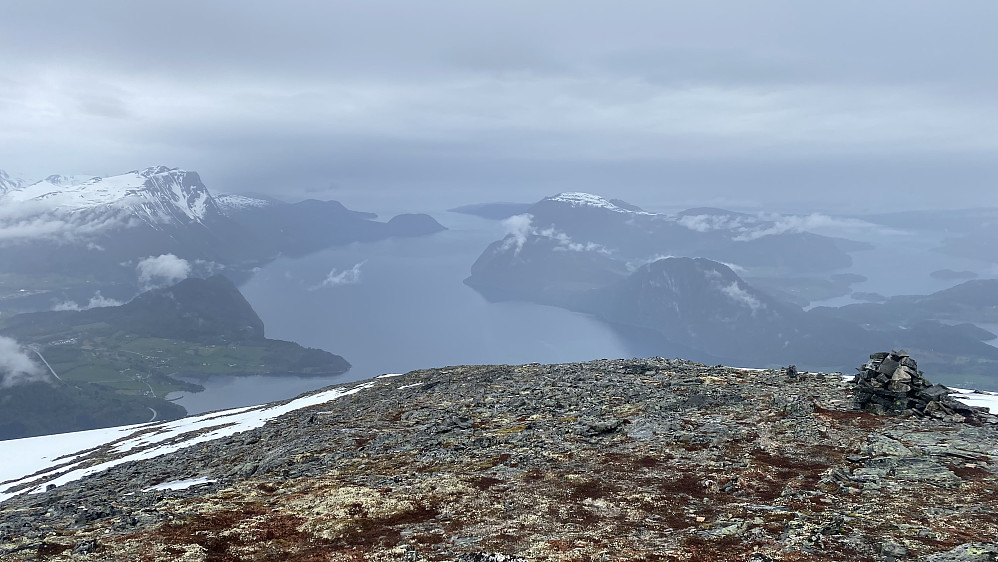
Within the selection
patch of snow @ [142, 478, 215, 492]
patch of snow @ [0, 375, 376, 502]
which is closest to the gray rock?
patch of snow @ [142, 478, 215, 492]

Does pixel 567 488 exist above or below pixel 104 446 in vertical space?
above

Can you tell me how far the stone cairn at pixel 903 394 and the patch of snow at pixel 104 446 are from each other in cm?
5938

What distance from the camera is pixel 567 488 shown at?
1233 inches

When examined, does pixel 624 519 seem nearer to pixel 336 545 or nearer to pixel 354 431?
pixel 336 545

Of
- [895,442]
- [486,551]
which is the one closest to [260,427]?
[486,551]

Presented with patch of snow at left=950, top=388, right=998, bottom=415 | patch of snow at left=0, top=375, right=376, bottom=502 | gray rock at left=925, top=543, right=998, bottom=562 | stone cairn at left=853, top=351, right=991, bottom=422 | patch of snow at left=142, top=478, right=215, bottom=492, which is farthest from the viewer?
patch of snow at left=0, top=375, right=376, bottom=502

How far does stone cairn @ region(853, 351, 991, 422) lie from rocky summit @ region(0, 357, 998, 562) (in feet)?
5.23

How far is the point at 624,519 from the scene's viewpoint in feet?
87.6

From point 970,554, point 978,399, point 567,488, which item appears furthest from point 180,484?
point 978,399

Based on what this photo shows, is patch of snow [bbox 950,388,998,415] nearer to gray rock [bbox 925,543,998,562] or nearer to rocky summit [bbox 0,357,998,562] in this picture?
rocky summit [bbox 0,357,998,562]

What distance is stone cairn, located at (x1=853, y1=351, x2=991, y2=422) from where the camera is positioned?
43.9 m

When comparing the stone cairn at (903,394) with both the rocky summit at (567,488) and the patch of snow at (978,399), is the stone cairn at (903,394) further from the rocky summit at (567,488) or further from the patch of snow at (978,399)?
the patch of snow at (978,399)

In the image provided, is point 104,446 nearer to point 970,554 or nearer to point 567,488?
point 567,488

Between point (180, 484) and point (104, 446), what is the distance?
46479 millimetres
